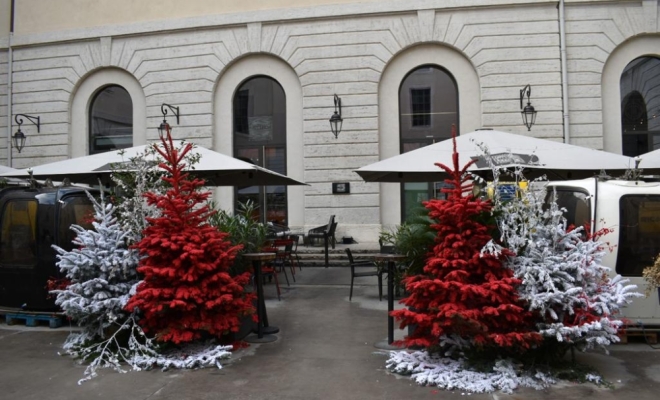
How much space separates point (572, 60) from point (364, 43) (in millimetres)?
6043

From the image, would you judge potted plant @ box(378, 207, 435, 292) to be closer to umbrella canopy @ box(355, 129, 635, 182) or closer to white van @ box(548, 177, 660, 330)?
umbrella canopy @ box(355, 129, 635, 182)

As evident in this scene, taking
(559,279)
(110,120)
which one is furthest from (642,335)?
(110,120)

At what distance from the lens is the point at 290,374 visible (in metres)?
5.15

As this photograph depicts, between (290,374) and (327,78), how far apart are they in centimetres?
1161

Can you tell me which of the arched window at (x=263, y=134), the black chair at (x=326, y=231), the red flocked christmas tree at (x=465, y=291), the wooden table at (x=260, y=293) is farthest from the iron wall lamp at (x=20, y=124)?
the red flocked christmas tree at (x=465, y=291)

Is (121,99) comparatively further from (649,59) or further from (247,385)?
(649,59)

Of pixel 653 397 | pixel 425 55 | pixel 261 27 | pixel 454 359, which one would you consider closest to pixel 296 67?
pixel 261 27

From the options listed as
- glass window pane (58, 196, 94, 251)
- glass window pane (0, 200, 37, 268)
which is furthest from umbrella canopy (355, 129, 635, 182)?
glass window pane (0, 200, 37, 268)

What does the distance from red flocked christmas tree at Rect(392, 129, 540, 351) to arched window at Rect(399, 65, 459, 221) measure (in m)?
10.2

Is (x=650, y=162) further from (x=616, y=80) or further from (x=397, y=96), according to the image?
(x=397, y=96)

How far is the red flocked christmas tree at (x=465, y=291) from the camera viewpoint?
4.71 m

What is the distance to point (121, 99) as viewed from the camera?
56.5 ft

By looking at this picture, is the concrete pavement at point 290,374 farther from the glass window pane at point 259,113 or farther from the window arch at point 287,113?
the glass window pane at point 259,113

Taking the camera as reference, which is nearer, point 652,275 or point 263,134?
point 652,275
